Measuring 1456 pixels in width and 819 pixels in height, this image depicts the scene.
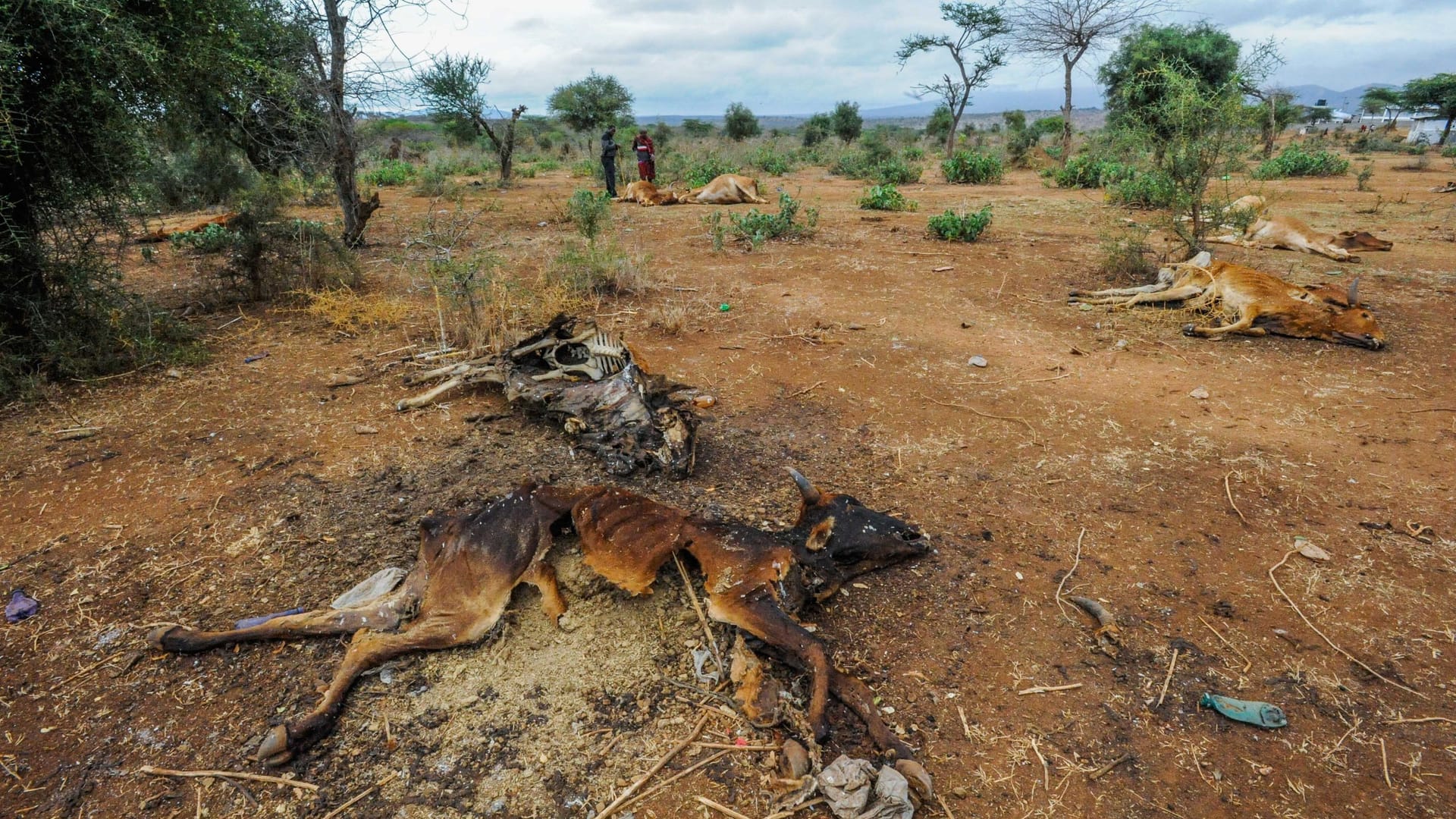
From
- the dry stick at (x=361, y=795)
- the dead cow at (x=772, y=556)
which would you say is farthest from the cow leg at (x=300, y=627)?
the dead cow at (x=772, y=556)

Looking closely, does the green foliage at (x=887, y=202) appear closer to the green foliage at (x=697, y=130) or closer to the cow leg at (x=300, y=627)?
the cow leg at (x=300, y=627)

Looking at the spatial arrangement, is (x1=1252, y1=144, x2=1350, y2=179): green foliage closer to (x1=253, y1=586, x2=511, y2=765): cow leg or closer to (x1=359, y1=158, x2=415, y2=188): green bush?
(x1=253, y1=586, x2=511, y2=765): cow leg

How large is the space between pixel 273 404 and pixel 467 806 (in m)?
3.82

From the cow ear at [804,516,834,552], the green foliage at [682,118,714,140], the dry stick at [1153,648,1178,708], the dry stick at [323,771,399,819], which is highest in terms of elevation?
the green foliage at [682,118,714,140]

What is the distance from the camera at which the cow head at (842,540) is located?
2.83 meters

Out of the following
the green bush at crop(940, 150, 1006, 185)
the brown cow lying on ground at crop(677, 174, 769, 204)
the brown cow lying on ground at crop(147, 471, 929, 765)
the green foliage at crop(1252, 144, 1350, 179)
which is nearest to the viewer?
the brown cow lying on ground at crop(147, 471, 929, 765)

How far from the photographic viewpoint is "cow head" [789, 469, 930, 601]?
283 centimetres

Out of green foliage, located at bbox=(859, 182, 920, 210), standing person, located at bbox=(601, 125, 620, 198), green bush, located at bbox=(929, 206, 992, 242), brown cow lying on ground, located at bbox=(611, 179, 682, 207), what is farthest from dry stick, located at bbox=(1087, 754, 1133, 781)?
standing person, located at bbox=(601, 125, 620, 198)

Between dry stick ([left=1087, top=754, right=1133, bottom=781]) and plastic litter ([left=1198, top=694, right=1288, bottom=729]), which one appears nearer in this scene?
dry stick ([left=1087, top=754, right=1133, bottom=781])

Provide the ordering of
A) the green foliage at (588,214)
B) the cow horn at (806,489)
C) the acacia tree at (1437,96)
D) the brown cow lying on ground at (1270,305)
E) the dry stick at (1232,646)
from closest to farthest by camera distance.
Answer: the dry stick at (1232,646), the cow horn at (806,489), the brown cow lying on ground at (1270,305), the green foliage at (588,214), the acacia tree at (1437,96)

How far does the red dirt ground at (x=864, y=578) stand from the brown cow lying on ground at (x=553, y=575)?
0.12m

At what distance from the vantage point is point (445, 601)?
102 inches

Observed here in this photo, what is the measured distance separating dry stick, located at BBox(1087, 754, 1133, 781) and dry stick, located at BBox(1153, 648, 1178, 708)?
0.31m

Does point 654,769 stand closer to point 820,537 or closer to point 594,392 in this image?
point 820,537
